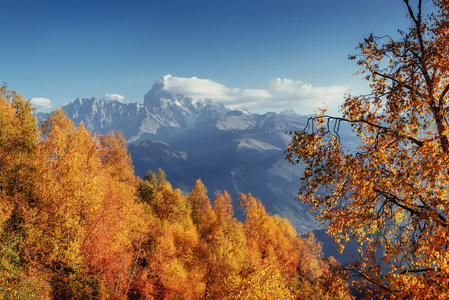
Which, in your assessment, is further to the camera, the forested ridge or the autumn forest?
the forested ridge

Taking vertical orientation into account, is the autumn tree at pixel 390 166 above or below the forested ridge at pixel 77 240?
above

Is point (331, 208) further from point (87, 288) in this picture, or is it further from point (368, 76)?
point (87, 288)

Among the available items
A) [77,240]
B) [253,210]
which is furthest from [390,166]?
[253,210]

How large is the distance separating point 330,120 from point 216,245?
31.1m

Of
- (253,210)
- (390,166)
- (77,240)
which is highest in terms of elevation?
(390,166)

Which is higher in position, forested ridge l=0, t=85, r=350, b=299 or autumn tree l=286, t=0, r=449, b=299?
autumn tree l=286, t=0, r=449, b=299

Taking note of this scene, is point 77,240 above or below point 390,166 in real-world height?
below

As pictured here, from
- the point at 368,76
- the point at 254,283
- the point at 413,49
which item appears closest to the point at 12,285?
the point at 254,283

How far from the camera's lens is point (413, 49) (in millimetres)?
8680

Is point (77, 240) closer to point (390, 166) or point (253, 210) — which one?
point (390, 166)

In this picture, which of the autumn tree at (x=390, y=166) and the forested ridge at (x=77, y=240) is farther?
the forested ridge at (x=77, y=240)

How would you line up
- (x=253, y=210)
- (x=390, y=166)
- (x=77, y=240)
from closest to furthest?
(x=390, y=166)
(x=77, y=240)
(x=253, y=210)

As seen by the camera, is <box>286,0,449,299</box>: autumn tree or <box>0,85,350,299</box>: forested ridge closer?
<box>286,0,449,299</box>: autumn tree

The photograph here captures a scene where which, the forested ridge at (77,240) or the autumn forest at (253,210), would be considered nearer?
the autumn forest at (253,210)
